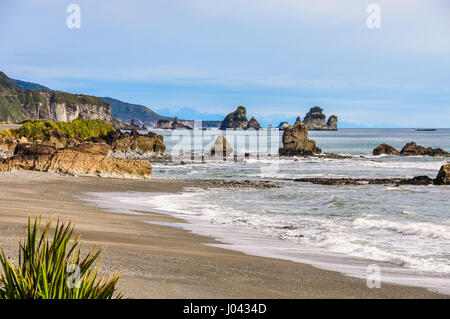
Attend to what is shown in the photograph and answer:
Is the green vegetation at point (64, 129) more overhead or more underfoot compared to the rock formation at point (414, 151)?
more overhead

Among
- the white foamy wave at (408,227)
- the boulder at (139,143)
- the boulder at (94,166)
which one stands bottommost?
the white foamy wave at (408,227)

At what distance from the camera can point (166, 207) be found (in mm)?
19438

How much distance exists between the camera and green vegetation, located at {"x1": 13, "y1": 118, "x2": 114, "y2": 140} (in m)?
63.0

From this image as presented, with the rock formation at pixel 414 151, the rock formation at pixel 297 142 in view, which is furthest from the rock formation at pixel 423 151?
the rock formation at pixel 297 142

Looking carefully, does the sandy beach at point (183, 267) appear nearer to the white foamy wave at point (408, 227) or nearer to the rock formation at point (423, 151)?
the white foamy wave at point (408, 227)

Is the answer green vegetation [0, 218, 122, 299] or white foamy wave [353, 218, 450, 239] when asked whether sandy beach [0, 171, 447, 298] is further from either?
white foamy wave [353, 218, 450, 239]

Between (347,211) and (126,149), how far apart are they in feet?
186

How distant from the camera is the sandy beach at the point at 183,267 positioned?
268 inches

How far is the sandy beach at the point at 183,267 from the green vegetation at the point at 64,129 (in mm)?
51301

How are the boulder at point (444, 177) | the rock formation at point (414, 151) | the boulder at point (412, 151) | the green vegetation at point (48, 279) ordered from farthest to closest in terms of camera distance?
1. the boulder at point (412, 151)
2. the rock formation at point (414, 151)
3. the boulder at point (444, 177)
4. the green vegetation at point (48, 279)

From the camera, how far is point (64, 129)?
244 ft

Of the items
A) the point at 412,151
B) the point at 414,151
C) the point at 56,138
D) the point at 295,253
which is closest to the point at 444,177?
the point at 295,253

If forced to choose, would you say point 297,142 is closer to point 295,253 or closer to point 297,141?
point 297,141
